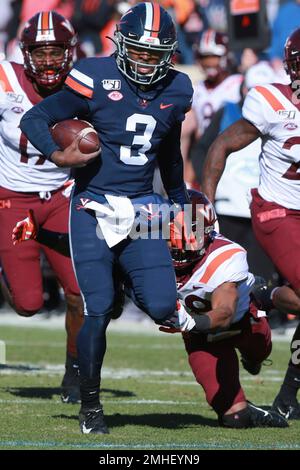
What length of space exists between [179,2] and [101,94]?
8116 mm

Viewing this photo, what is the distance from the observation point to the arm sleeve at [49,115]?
Result: 18.0 ft

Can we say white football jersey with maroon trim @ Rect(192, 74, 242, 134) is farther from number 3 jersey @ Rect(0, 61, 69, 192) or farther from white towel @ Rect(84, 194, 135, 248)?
white towel @ Rect(84, 194, 135, 248)

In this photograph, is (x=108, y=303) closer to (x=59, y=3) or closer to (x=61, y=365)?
(x=61, y=365)

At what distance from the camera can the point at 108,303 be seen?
5488 millimetres

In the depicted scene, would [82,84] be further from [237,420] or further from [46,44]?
[237,420]

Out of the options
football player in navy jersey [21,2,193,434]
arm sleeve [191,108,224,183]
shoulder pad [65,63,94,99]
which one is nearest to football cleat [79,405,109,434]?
football player in navy jersey [21,2,193,434]

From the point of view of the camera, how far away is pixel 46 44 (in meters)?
6.92

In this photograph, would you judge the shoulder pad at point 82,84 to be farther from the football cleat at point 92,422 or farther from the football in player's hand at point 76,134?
the football cleat at point 92,422

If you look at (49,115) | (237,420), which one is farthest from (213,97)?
(49,115)

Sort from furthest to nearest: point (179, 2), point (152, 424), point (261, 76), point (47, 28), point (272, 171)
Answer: point (179, 2), point (261, 76), point (47, 28), point (272, 171), point (152, 424)

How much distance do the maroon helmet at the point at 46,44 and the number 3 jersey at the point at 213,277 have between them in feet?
5.16

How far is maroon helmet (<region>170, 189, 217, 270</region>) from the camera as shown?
5809 millimetres

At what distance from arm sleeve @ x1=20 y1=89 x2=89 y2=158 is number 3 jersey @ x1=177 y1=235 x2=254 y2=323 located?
0.92 meters

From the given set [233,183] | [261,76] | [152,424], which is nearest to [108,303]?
[152,424]
